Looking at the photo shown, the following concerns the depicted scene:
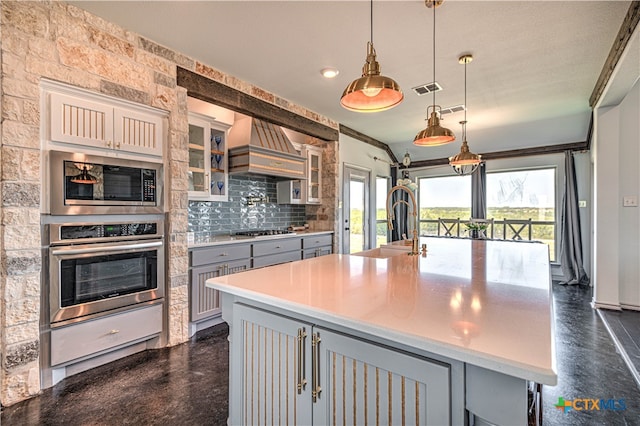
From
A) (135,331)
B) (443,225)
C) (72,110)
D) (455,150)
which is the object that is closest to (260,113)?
(72,110)

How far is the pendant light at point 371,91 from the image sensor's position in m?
1.48

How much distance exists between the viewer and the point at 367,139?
6.15m

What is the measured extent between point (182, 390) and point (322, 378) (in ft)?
4.78

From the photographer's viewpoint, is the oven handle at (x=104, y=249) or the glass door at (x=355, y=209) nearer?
the oven handle at (x=104, y=249)

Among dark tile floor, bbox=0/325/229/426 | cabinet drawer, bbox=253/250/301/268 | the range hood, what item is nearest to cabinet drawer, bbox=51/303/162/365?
dark tile floor, bbox=0/325/229/426

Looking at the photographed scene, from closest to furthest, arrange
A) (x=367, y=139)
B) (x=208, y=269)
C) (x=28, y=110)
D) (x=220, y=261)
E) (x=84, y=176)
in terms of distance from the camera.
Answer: (x=28, y=110)
(x=84, y=176)
(x=208, y=269)
(x=220, y=261)
(x=367, y=139)

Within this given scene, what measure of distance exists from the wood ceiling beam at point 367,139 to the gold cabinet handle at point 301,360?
15.1 ft

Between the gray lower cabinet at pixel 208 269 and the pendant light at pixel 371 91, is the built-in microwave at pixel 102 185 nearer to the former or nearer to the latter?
the gray lower cabinet at pixel 208 269

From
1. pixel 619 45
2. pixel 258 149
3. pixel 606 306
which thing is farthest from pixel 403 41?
pixel 606 306

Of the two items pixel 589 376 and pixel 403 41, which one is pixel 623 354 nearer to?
pixel 589 376

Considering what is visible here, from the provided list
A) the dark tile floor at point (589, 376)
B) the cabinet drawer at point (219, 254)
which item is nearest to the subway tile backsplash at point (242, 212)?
the cabinet drawer at point (219, 254)

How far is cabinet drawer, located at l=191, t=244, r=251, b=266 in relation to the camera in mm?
3070

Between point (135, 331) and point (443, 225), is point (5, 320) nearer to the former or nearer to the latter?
point (135, 331)

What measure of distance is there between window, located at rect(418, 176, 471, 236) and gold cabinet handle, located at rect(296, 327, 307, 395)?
6134 mm
